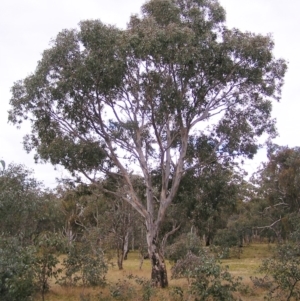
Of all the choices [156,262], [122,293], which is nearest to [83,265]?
[122,293]

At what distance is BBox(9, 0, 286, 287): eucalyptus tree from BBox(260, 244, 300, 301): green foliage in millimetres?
4290

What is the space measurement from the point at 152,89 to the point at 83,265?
6429mm

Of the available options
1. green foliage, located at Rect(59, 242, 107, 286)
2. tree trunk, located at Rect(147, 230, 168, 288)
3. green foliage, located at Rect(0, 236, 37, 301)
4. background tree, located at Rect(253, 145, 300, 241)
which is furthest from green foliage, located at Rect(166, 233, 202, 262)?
background tree, located at Rect(253, 145, 300, 241)

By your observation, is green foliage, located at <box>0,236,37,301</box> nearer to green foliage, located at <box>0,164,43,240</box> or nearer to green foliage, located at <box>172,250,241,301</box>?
green foliage, located at <box>0,164,43,240</box>

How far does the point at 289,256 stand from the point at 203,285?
9.81ft

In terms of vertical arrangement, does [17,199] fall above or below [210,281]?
above

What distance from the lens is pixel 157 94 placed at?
47.6 ft

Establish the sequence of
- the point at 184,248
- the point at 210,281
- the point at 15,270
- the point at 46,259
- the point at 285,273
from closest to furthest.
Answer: the point at 15,270, the point at 210,281, the point at 285,273, the point at 46,259, the point at 184,248

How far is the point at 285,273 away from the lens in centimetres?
1149

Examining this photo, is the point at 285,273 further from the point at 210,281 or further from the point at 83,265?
the point at 83,265

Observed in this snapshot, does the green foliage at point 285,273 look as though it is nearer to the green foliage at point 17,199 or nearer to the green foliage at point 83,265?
the green foliage at point 83,265

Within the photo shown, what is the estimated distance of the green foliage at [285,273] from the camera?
1141 centimetres

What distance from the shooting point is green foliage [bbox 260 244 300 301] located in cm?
1141

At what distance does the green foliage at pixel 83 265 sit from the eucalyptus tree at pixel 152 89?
215 cm
